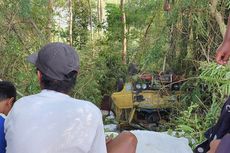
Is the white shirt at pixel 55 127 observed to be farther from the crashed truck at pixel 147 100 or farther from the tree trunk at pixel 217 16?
the crashed truck at pixel 147 100

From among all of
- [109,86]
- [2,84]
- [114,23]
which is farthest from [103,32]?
[2,84]

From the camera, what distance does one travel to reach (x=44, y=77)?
181 centimetres

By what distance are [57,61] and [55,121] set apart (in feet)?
0.81

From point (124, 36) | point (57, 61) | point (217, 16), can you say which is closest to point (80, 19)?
point (124, 36)

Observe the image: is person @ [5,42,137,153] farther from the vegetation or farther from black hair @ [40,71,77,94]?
the vegetation

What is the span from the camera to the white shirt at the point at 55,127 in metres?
1.70

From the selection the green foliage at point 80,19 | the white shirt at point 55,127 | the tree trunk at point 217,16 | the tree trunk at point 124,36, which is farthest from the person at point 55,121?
the green foliage at point 80,19

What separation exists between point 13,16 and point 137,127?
2440 mm

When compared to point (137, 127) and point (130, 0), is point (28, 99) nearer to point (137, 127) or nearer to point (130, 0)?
point (137, 127)

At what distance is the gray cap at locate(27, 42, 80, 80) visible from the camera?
5.87 feet

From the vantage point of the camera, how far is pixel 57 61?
5.89 ft

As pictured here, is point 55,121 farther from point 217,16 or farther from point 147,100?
point 147,100

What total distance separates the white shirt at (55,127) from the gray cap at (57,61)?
108 mm

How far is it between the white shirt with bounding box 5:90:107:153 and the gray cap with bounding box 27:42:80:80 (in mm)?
108
